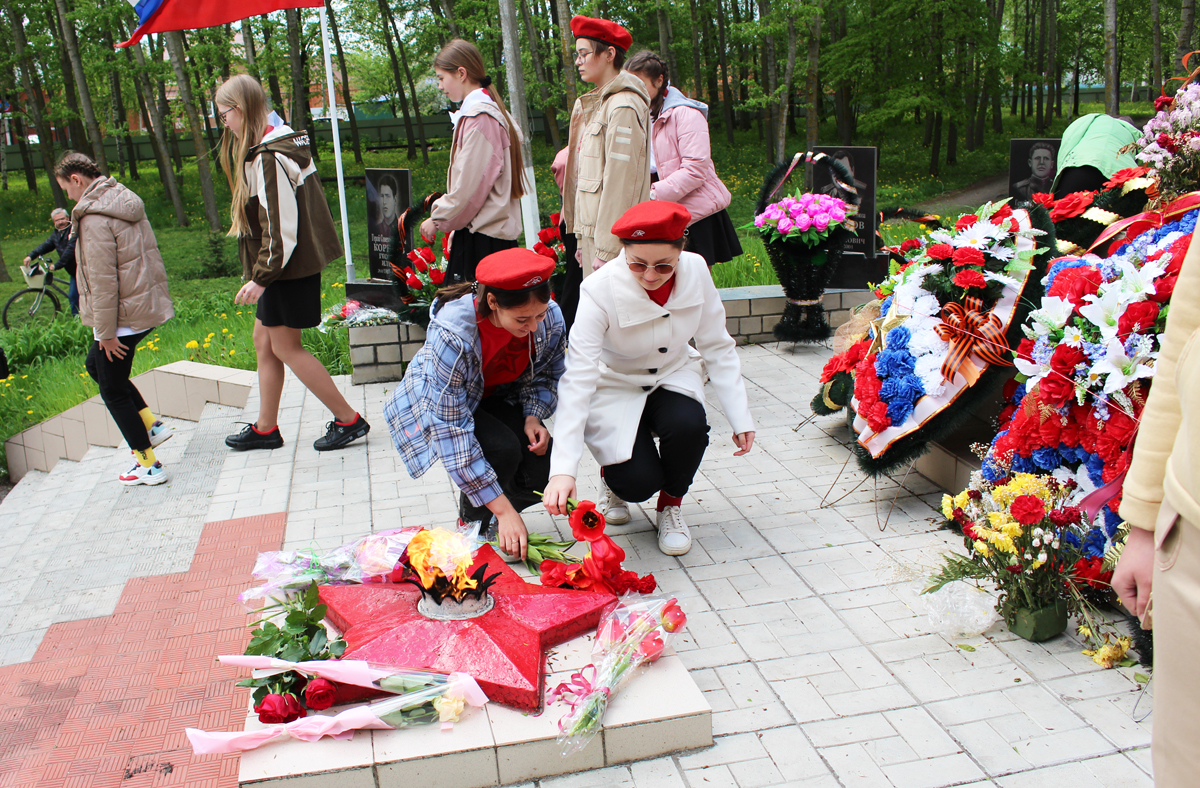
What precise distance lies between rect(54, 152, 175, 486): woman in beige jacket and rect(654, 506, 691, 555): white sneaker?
9.10ft

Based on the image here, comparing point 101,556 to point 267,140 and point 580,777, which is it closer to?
point 267,140

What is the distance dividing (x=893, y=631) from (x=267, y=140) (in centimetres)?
353

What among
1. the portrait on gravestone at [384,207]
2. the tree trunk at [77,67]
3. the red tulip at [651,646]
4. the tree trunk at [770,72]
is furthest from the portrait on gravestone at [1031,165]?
the tree trunk at [77,67]

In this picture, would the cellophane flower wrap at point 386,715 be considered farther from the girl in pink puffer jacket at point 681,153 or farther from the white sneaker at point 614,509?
the girl in pink puffer jacket at point 681,153

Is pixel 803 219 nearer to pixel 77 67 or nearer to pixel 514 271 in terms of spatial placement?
pixel 514 271

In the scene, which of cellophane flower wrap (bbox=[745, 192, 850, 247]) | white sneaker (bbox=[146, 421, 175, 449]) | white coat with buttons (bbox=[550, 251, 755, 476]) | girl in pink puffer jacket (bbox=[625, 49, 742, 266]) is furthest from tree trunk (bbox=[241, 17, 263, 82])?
white coat with buttons (bbox=[550, 251, 755, 476])

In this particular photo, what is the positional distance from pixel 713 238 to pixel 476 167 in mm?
1550

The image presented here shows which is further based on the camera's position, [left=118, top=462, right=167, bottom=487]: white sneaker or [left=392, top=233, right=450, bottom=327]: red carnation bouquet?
[left=392, top=233, right=450, bottom=327]: red carnation bouquet

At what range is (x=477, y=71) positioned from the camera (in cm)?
464

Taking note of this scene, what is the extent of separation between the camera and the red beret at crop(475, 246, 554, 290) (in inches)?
113

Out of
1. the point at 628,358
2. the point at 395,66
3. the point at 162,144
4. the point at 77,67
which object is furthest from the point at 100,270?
the point at 395,66

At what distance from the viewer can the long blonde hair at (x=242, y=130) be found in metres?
4.22

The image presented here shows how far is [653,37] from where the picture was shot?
28.9 meters

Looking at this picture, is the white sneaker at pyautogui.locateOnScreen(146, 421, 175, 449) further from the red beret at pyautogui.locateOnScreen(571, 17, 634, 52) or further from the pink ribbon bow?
the pink ribbon bow
